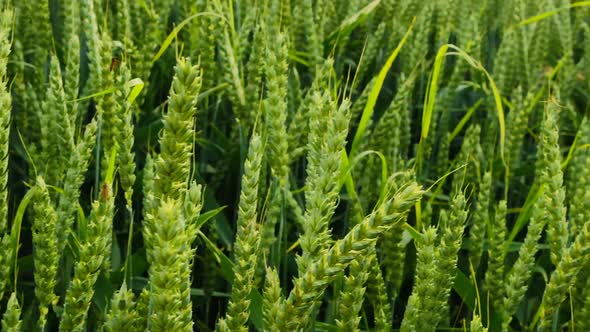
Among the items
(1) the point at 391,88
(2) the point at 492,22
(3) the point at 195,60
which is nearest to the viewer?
(3) the point at 195,60

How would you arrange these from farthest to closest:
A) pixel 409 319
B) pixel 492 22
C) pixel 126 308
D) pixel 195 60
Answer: pixel 492 22 → pixel 195 60 → pixel 409 319 → pixel 126 308

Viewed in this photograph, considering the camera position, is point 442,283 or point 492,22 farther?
point 492,22

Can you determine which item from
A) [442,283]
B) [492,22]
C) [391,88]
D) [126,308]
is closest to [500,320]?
[442,283]

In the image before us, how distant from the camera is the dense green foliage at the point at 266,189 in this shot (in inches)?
29.0

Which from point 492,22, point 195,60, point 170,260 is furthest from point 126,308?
point 492,22

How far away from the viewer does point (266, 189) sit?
1.30 m

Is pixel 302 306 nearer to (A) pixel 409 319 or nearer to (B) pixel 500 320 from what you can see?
(A) pixel 409 319

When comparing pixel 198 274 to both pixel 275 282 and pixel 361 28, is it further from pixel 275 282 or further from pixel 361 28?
pixel 361 28

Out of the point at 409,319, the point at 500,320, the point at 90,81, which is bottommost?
the point at 500,320

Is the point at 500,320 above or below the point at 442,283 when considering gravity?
below

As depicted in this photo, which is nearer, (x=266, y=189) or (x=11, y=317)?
(x=11, y=317)

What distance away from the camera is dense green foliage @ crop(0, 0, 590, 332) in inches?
29.0

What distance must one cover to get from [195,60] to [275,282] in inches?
32.9

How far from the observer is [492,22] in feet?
8.66
